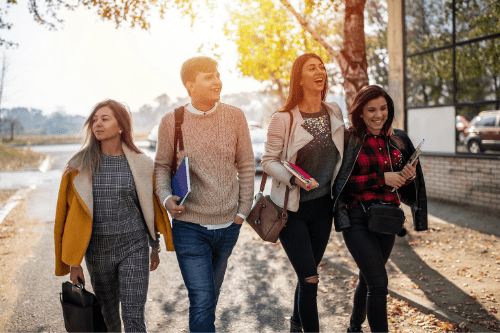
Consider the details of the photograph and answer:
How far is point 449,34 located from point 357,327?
8228mm

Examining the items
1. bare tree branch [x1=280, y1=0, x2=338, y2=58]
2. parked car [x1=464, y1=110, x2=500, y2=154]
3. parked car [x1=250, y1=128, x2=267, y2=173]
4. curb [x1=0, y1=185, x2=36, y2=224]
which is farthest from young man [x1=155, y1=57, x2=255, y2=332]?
parked car [x1=250, y1=128, x2=267, y2=173]

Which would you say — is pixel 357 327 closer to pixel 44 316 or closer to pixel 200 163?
pixel 200 163

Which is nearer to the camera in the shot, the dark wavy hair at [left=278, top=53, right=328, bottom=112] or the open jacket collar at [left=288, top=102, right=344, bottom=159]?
the open jacket collar at [left=288, top=102, right=344, bottom=159]

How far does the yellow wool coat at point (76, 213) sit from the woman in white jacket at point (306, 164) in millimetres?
885

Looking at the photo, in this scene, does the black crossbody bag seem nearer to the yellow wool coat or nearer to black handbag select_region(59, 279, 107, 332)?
the yellow wool coat

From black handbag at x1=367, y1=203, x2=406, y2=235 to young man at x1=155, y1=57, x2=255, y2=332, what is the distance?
825 millimetres

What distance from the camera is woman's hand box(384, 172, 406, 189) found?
2.88 metres

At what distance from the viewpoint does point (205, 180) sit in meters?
2.80

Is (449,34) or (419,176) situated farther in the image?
(449,34)

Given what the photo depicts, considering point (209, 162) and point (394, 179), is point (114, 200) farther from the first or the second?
point (394, 179)

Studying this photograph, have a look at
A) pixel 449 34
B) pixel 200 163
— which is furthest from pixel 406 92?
pixel 200 163

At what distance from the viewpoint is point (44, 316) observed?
418cm

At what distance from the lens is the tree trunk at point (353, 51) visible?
21.0 ft

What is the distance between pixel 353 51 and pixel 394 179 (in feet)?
13.3
